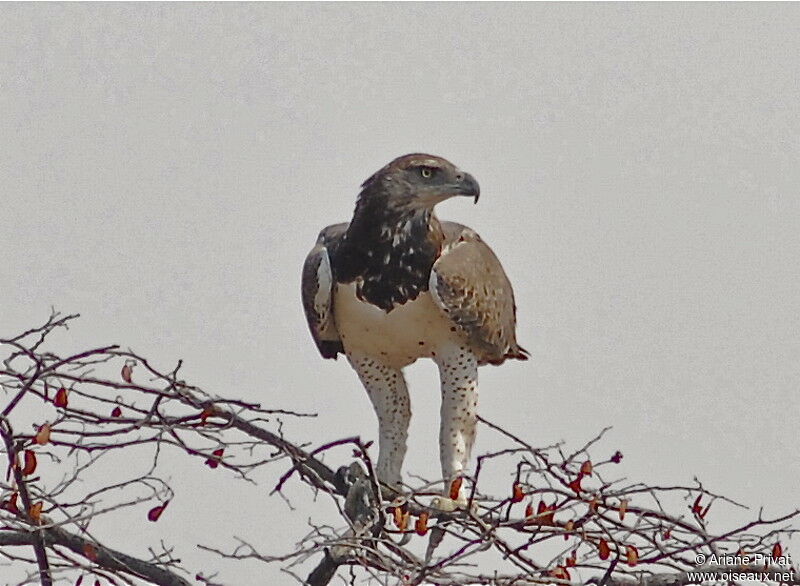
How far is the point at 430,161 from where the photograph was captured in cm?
691

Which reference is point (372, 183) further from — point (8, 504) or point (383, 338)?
point (8, 504)

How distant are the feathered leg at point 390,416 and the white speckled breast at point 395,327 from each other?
227 mm

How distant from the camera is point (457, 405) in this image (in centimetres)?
718

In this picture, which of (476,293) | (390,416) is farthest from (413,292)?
(390,416)

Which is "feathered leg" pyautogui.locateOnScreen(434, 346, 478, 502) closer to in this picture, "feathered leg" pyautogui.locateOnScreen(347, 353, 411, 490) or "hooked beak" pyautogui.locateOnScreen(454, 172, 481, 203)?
"feathered leg" pyautogui.locateOnScreen(347, 353, 411, 490)

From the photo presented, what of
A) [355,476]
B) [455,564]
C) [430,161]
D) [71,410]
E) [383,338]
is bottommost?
[455,564]

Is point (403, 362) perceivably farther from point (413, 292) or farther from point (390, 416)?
point (413, 292)

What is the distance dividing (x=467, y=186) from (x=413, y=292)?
542 millimetres

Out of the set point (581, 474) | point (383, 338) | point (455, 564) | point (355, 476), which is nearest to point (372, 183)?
point (383, 338)

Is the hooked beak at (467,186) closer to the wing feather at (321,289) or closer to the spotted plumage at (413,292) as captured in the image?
the spotted plumage at (413,292)

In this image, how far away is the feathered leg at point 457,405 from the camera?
7.16m

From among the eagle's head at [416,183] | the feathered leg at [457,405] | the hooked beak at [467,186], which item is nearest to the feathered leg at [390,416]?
Answer: the feathered leg at [457,405]

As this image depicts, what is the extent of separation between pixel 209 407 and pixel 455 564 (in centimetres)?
94

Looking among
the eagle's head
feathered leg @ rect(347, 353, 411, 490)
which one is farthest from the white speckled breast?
the eagle's head
